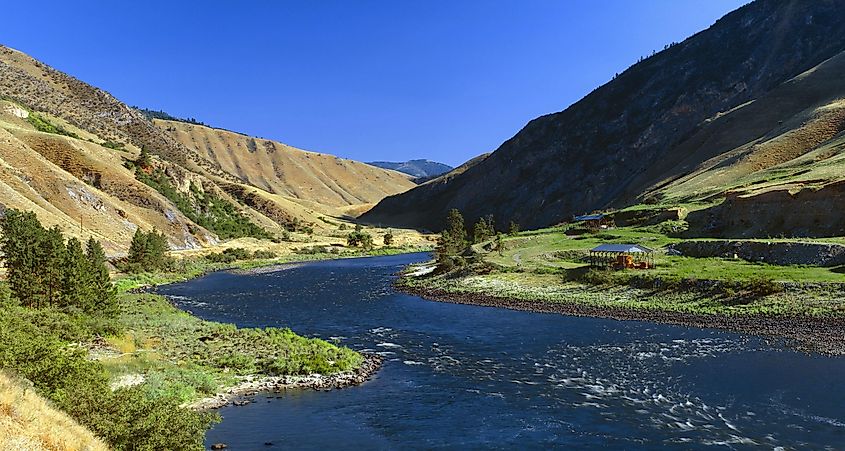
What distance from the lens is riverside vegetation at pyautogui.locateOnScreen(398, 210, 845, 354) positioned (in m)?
37.2

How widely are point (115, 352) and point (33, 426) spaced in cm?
2032

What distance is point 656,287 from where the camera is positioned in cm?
4828

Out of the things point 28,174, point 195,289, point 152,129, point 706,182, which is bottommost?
point 195,289

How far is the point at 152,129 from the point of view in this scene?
178 meters

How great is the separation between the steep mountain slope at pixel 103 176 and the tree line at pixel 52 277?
38507 millimetres

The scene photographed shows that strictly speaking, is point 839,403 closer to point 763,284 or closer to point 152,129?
point 763,284

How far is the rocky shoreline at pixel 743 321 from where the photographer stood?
3189cm

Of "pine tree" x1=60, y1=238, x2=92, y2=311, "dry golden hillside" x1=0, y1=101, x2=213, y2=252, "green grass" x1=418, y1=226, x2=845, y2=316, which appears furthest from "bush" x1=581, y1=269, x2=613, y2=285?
"dry golden hillside" x1=0, y1=101, x2=213, y2=252

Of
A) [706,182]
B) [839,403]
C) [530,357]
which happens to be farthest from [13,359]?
[706,182]

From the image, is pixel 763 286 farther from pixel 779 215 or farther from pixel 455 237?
pixel 455 237

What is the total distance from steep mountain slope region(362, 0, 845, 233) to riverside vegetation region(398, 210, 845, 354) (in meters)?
49.0

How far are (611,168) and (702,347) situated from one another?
127 metres

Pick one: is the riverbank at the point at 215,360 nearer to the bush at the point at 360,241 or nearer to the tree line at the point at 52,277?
the tree line at the point at 52,277

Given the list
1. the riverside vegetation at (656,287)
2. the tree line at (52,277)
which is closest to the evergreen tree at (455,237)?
the riverside vegetation at (656,287)
